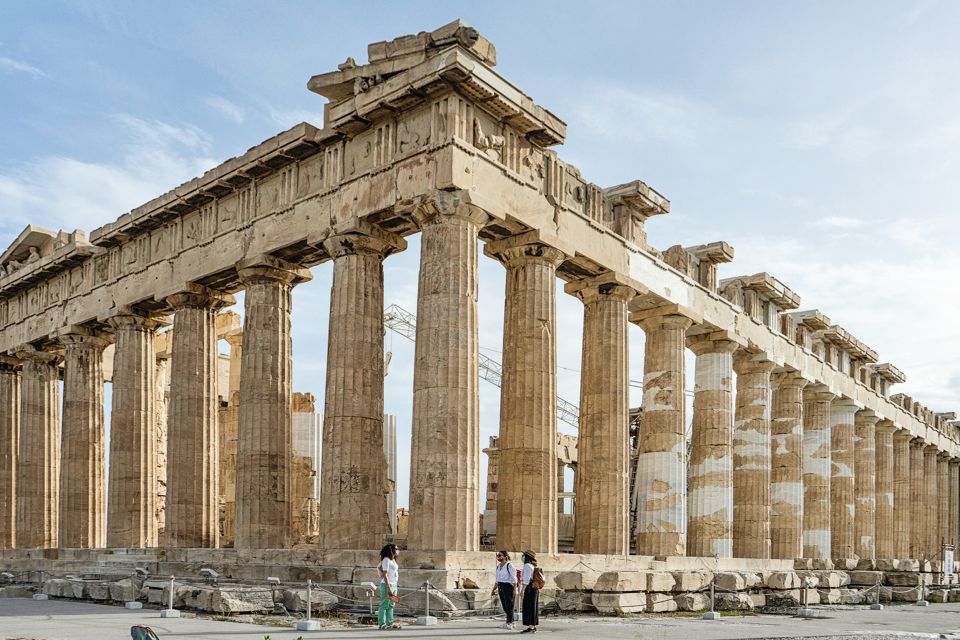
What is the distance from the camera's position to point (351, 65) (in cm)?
2470

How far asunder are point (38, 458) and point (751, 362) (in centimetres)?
2539

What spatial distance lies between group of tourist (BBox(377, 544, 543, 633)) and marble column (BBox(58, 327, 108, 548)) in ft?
67.2

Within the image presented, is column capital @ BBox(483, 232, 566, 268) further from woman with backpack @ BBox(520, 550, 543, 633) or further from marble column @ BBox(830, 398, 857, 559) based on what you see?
marble column @ BBox(830, 398, 857, 559)

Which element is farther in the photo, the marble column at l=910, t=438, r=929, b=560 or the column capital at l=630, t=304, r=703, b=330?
the marble column at l=910, t=438, r=929, b=560

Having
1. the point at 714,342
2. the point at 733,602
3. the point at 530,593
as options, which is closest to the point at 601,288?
the point at 714,342

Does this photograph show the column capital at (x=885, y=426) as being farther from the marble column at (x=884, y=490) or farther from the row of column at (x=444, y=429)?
the row of column at (x=444, y=429)

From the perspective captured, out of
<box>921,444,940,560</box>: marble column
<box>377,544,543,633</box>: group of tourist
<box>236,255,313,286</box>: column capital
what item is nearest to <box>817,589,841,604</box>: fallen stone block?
<box>377,544,543,633</box>: group of tourist

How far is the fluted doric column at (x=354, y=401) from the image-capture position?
2338 centimetres

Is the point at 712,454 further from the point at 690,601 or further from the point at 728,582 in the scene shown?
the point at 690,601

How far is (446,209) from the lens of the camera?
22484 millimetres

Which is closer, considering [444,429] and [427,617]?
[427,617]

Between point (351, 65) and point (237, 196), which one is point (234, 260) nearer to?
point (237, 196)

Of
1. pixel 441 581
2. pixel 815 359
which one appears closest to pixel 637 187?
pixel 441 581

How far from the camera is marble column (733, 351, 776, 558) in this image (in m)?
36.1
